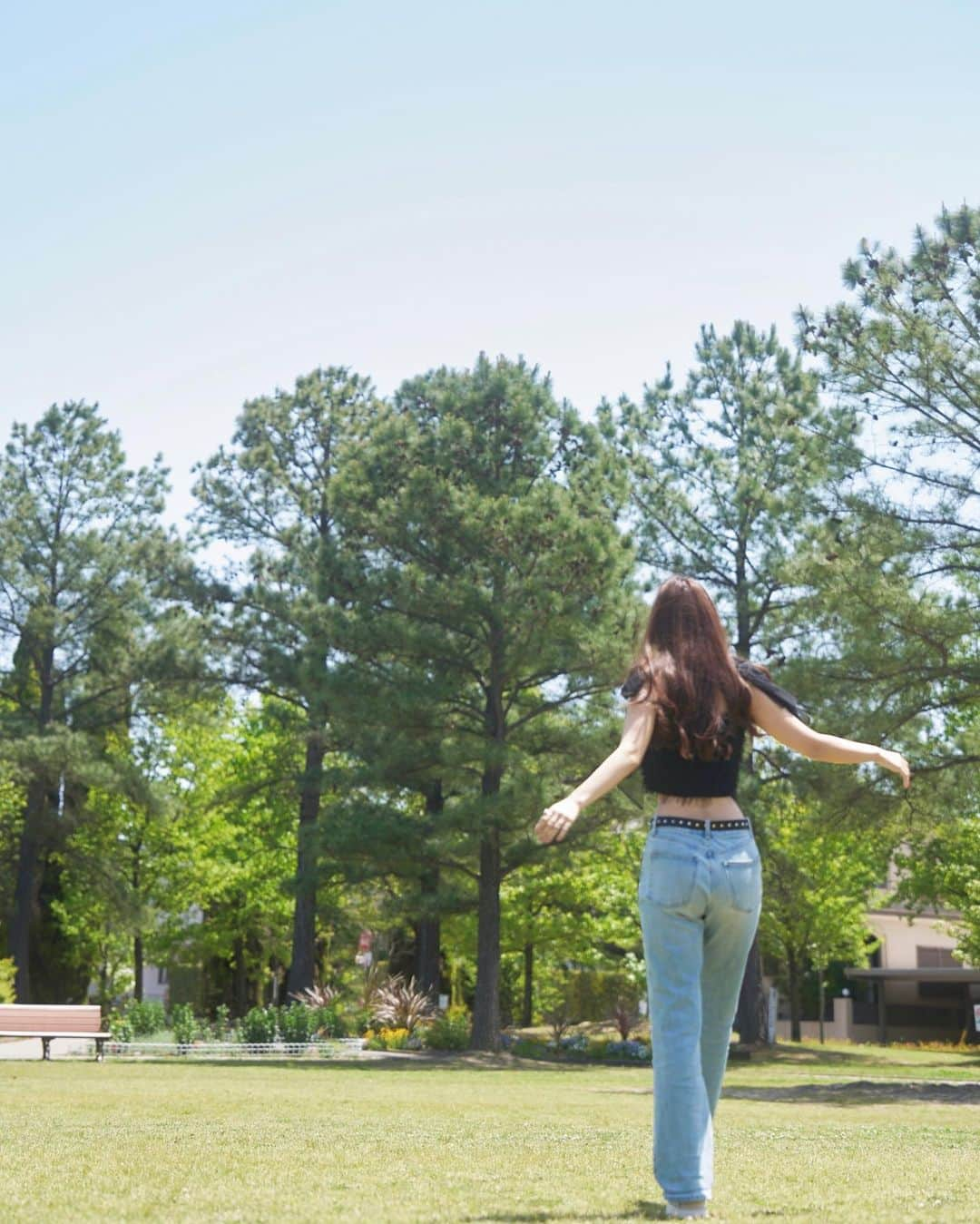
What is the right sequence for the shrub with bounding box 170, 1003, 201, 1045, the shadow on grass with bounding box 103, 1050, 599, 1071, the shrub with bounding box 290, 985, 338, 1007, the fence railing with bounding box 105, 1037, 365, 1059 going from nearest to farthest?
the shadow on grass with bounding box 103, 1050, 599, 1071
the fence railing with bounding box 105, 1037, 365, 1059
the shrub with bounding box 170, 1003, 201, 1045
the shrub with bounding box 290, 985, 338, 1007

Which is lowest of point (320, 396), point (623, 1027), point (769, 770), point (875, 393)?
point (623, 1027)

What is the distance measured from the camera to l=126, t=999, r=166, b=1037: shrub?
26.6m

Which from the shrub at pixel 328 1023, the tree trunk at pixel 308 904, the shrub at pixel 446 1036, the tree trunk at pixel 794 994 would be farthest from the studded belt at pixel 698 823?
the tree trunk at pixel 794 994

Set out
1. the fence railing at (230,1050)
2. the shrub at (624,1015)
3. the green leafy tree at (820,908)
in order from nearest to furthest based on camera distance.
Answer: the fence railing at (230,1050)
the shrub at (624,1015)
the green leafy tree at (820,908)

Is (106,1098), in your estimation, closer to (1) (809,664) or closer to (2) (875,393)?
(1) (809,664)

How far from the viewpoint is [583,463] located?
27.6 metres

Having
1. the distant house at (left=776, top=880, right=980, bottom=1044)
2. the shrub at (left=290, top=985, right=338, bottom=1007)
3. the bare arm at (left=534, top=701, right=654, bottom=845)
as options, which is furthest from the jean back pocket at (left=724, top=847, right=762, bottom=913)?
the distant house at (left=776, top=880, right=980, bottom=1044)

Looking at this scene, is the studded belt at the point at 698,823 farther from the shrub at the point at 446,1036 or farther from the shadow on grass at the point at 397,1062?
the shrub at the point at 446,1036

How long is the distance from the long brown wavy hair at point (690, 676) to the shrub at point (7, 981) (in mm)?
29598

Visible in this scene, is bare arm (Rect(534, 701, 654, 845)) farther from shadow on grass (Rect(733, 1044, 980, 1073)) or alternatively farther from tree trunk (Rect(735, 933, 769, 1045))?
tree trunk (Rect(735, 933, 769, 1045))

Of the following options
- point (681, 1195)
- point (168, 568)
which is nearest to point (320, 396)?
point (168, 568)

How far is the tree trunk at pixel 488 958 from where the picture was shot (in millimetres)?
27469

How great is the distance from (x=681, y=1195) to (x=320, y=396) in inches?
1298

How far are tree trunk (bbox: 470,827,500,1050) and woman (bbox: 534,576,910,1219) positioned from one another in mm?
22763
